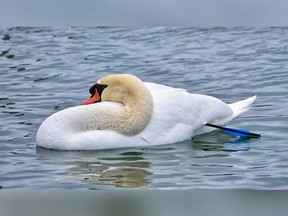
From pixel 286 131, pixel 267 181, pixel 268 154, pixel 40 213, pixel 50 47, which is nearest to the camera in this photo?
pixel 40 213

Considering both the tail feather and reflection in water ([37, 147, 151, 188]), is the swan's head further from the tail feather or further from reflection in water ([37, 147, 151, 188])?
the tail feather

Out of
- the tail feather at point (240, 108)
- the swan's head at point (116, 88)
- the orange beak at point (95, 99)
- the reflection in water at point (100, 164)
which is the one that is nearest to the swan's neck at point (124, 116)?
the swan's head at point (116, 88)

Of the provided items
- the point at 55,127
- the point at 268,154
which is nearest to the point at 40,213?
the point at 268,154

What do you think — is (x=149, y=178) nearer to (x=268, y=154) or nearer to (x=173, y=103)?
(x=268, y=154)

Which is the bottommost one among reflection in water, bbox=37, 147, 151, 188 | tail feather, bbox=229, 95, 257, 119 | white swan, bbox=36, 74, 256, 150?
reflection in water, bbox=37, 147, 151, 188

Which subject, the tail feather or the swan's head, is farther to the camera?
the tail feather

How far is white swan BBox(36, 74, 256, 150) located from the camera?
5230 mm

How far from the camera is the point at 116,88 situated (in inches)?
225

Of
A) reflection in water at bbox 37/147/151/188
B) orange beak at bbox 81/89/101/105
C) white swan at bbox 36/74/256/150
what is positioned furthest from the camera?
orange beak at bbox 81/89/101/105

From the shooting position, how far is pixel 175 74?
932cm

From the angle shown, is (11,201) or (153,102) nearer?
(11,201)

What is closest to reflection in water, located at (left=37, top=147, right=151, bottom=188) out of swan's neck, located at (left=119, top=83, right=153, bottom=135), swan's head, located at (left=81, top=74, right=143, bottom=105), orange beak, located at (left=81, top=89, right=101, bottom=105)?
swan's neck, located at (left=119, top=83, right=153, bottom=135)

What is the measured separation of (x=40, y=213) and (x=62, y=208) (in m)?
0.02

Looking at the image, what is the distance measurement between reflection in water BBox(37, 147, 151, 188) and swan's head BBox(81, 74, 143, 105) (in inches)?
22.5
